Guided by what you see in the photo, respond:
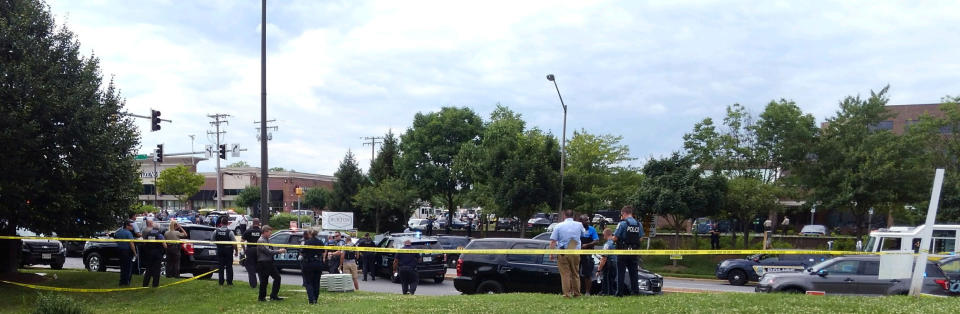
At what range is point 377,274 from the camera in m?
23.9

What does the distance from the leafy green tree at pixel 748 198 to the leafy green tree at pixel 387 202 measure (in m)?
24.1

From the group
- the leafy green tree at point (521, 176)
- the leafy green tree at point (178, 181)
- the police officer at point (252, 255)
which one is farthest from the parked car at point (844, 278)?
the leafy green tree at point (178, 181)

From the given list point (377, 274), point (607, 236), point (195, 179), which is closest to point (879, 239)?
point (607, 236)

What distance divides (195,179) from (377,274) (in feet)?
193

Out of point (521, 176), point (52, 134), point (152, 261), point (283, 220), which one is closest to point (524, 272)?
point (152, 261)

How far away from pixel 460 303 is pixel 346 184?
48.8 m

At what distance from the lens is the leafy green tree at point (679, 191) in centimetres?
3275

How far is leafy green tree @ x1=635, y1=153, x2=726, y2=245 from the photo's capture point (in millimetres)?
32750

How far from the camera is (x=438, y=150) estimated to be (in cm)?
5934

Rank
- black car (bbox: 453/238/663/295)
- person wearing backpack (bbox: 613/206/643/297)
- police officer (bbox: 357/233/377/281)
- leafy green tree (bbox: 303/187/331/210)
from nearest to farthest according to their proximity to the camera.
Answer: person wearing backpack (bbox: 613/206/643/297) < black car (bbox: 453/238/663/295) < police officer (bbox: 357/233/377/281) < leafy green tree (bbox: 303/187/331/210)

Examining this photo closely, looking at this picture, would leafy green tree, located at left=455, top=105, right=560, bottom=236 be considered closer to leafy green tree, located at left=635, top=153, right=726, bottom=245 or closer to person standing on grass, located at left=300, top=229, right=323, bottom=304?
leafy green tree, located at left=635, top=153, right=726, bottom=245

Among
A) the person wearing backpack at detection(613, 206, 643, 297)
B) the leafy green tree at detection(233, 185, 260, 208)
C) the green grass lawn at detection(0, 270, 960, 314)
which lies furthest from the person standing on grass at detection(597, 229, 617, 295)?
the leafy green tree at detection(233, 185, 260, 208)

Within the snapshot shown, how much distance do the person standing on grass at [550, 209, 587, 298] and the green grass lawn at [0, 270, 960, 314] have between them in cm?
29

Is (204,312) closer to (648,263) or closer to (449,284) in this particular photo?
(449,284)
